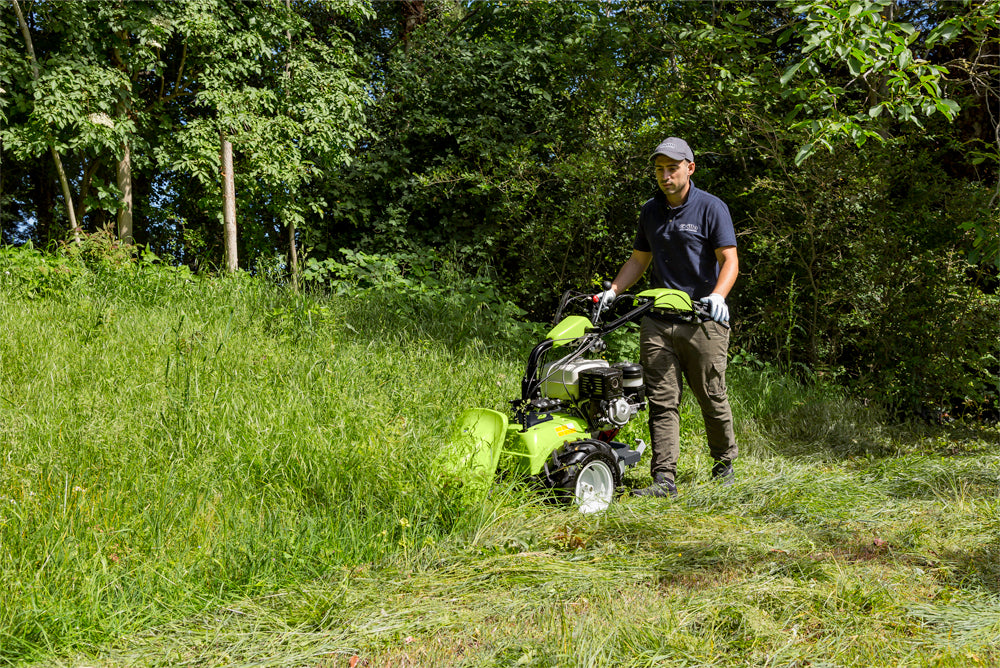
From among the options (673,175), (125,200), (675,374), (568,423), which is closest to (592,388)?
(568,423)

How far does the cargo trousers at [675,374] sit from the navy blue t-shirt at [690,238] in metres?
0.24

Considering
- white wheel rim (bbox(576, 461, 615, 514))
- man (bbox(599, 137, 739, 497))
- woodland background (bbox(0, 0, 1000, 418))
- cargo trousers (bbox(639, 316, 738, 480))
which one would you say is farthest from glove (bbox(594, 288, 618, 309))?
woodland background (bbox(0, 0, 1000, 418))

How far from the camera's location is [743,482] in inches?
174

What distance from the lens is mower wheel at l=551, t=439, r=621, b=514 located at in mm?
3766

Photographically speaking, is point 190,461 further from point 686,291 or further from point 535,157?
point 535,157

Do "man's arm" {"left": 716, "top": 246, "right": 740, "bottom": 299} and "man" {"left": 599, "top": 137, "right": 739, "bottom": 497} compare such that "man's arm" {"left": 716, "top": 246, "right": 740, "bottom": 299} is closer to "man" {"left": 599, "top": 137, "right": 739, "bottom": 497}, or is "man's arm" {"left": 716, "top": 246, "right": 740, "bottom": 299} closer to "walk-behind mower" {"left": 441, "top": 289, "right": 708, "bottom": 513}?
"man" {"left": 599, "top": 137, "right": 739, "bottom": 497}

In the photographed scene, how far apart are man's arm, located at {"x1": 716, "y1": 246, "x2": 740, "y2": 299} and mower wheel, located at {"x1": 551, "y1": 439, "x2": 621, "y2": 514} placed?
1.04m

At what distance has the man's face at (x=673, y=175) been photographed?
4.18 m

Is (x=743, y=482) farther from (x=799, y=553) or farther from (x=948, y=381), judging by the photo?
(x=948, y=381)

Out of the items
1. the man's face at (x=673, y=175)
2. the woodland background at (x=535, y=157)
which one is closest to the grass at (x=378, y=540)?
the man's face at (x=673, y=175)

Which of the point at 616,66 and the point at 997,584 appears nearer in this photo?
the point at 997,584

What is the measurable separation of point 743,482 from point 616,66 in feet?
19.1

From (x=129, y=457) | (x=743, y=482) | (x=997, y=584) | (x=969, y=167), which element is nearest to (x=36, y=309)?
(x=129, y=457)

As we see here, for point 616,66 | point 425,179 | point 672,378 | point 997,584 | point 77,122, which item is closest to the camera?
point 997,584
